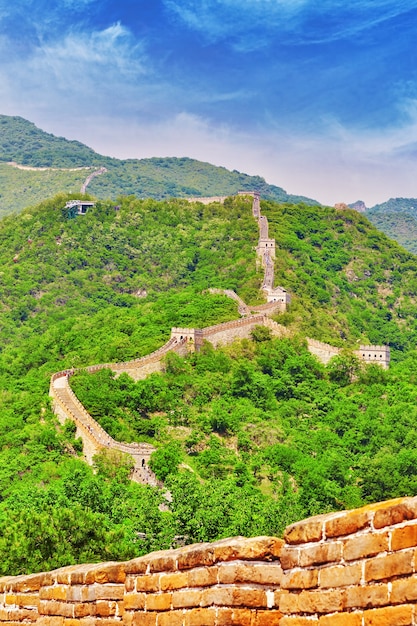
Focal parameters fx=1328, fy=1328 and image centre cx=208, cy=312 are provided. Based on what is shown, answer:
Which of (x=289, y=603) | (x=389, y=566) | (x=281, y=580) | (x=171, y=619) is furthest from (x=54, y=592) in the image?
(x=389, y=566)

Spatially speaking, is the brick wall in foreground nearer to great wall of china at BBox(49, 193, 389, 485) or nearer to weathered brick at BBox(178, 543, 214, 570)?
weathered brick at BBox(178, 543, 214, 570)

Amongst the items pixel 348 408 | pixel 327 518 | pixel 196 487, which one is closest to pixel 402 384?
pixel 348 408

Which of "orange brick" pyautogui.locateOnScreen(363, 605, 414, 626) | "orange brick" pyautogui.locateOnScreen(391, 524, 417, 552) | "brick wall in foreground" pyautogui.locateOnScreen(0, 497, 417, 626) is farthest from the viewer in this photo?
"brick wall in foreground" pyautogui.locateOnScreen(0, 497, 417, 626)

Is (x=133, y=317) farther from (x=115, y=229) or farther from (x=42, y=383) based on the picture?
(x=115, y=229)

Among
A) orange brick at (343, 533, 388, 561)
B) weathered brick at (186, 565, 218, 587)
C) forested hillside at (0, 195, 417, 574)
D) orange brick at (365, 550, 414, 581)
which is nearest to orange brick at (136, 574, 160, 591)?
weathered brick at (186, 565, 218, 587)

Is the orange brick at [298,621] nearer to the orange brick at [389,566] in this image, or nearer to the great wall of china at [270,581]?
the great wall of china at [270,581]
